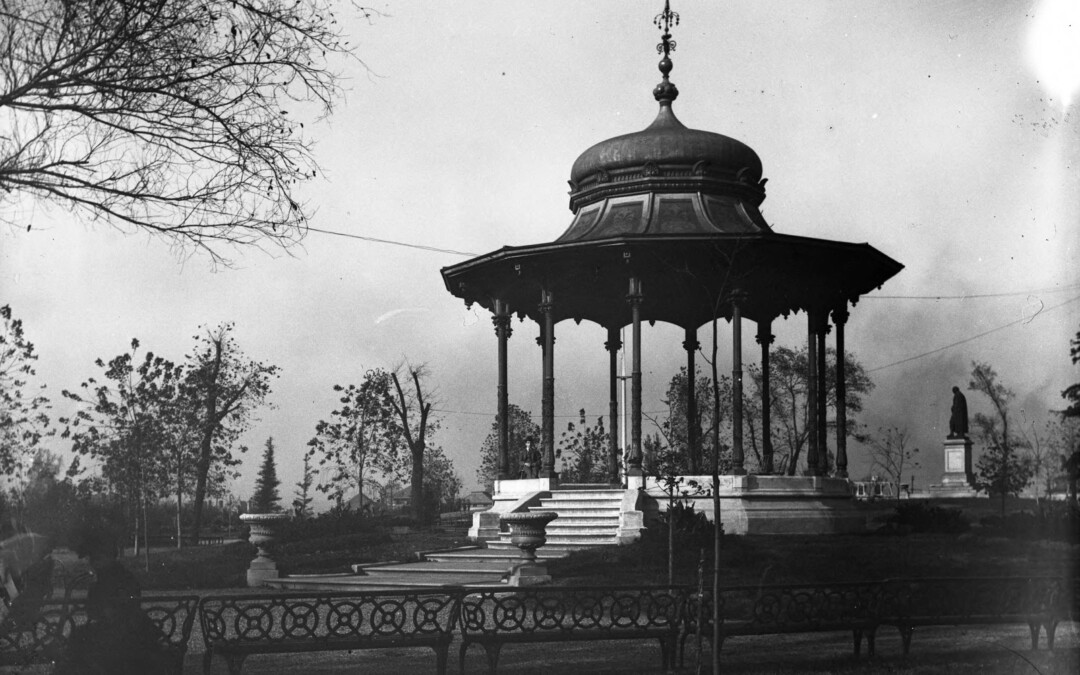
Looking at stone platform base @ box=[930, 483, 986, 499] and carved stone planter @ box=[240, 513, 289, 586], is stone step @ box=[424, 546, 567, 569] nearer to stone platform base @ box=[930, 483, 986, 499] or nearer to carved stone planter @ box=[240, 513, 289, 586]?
carved stone planter @ box=[240, 513, 289, 586]

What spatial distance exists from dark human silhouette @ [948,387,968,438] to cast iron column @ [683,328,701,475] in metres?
20.3

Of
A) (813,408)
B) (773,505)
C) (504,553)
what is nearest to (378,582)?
(504,553)

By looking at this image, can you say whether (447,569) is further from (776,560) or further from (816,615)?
(816,615)

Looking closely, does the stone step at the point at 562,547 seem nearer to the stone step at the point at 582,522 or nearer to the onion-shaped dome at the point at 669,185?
the stone step at the point at 582,522

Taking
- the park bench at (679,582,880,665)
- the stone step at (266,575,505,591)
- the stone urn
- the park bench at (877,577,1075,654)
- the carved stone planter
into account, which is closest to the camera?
the park bench at (679,582,880,665)

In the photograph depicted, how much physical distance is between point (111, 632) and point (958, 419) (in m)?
41.1

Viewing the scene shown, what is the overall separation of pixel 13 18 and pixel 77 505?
19.2 metres

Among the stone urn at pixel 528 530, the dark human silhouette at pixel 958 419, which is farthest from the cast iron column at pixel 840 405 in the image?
the dark human silhouette at pixel 958 419

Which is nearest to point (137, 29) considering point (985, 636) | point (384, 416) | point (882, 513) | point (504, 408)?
point (985, 636)

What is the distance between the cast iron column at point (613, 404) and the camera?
84.7 ft

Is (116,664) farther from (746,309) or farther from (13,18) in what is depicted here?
(746,309)

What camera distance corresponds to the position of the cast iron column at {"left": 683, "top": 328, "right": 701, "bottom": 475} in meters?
24.3

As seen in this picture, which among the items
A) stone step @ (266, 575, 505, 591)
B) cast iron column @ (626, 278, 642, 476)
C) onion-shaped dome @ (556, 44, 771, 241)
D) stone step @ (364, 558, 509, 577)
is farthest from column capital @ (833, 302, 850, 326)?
stone step @ (266, 575, 505, 591)

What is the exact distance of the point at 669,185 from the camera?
75.7ft
